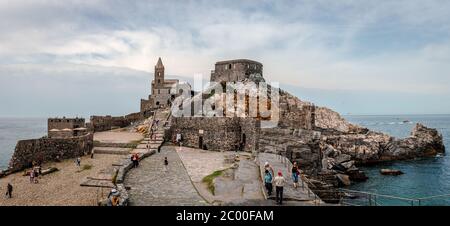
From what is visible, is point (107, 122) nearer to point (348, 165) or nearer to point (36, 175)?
point (36, 175)

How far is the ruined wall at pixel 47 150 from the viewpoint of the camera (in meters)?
24.6

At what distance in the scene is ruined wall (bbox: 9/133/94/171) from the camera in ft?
80.6

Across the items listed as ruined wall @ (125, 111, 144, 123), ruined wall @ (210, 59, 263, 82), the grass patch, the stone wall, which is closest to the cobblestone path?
the grass patch

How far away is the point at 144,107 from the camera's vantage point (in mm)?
64125

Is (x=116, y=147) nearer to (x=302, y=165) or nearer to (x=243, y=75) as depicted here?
(x=302, y=165)

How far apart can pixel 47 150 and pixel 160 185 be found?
1453 cm

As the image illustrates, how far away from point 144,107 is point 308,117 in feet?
104

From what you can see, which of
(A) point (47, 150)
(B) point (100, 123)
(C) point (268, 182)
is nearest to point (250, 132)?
(C) point (268, 182)

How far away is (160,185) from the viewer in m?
17.2

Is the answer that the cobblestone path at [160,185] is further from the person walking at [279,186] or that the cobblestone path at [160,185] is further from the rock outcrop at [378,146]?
the rock outcrop at [378,146]

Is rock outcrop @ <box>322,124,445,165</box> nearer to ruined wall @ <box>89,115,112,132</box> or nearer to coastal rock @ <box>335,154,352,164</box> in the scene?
coastal rock @ <box>335,154,352,164</box>

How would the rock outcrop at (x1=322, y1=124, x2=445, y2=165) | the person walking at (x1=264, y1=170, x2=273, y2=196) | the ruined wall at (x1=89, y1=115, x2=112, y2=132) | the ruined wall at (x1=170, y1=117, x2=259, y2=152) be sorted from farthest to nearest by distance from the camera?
the rock outcrop at (x1=322, y1=124, x2=445, y2=165) → the ruined wall at (x1=89, y1=115, x2=112, y2=132) → the ruined wall at (x1=170, y1=117, x2=259, y2=152) → the person walking at (x1=264, y1=170, x2=273, y2=196)

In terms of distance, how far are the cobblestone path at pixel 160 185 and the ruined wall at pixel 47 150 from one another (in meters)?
7.70

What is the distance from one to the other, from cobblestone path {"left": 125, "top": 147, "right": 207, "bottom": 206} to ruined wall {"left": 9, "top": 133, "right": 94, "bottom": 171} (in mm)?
7697
